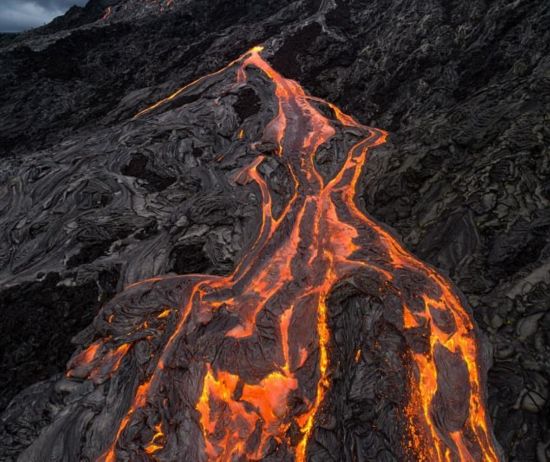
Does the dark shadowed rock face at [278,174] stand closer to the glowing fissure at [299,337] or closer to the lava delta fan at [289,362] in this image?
the lava delta fan at [289,362]

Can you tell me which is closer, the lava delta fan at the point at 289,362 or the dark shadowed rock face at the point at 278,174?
the lava delta fan at the point at 289,362

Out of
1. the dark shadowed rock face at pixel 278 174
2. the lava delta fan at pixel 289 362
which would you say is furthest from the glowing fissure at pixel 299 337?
the dark shadowed rock face at pixel 278 174

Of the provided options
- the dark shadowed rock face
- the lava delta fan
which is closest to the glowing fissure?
the lava delta fan

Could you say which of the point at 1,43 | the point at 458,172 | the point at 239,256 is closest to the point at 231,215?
the point at 239,256

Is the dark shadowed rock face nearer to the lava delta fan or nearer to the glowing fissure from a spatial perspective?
the lava delta fan

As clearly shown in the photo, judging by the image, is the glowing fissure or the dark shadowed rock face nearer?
the glowing fissure
